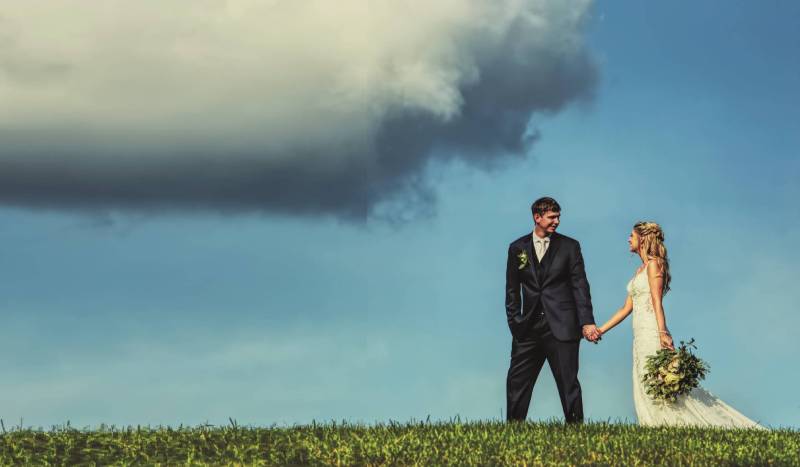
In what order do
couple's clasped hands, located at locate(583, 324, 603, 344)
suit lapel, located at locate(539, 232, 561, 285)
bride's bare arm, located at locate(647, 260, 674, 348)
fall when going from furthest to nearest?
bride's bare arm, located at locate(647, 260, 674, 348), suit lapel, located at locate(539, 232, 561, 285), couple's clasped hands, located at locate(583, 324, 603, 344)

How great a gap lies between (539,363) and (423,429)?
2.18 meters

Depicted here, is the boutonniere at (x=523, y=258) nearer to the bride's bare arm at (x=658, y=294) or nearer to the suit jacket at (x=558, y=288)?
the suit jacket at (x=558, y=288)

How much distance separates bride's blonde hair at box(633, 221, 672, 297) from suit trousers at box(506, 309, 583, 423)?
7.02 ft

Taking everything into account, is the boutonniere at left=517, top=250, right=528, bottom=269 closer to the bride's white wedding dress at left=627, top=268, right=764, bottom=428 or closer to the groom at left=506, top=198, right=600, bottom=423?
the groom at left=506, top=198, right=600, bottom=423

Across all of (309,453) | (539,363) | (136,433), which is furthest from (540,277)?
(136,433)

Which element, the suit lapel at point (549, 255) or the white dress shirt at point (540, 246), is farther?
the white dress shirt at point (540, 246)

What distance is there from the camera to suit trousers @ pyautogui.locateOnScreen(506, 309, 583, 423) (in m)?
14.1

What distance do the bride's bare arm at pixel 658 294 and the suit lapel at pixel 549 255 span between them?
193 cm

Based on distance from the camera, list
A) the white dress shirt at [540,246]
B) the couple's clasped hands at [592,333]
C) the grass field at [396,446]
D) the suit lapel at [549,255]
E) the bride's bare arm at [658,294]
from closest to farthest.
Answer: the grass field at [396,446] → the couple's clasped hands at [592,333] → the suit lapel at [549,255] → the white dress shirt at [540,246] → the bride's bare arm at [658,294]

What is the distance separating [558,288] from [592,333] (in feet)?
2.45

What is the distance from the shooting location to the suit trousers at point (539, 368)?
46.4ft

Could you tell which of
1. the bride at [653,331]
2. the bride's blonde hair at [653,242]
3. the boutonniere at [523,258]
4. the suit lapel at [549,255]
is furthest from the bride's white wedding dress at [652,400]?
the boutonniere at [523,258]

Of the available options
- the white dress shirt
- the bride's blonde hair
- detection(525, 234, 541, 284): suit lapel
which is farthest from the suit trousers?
the bride's blonde hair

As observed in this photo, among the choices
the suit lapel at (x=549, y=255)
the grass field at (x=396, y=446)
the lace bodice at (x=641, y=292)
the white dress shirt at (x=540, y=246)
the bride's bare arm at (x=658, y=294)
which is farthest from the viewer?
the lace bodice at (x=641, y=292)
